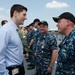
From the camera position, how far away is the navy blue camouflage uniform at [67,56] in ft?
11.6

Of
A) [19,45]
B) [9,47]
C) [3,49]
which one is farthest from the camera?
[19,45]

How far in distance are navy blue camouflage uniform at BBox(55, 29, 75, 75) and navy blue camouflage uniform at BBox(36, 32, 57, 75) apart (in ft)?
5.30

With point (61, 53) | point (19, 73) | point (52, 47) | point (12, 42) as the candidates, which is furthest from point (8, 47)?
point (52, 47)

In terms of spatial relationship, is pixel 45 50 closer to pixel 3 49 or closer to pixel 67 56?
pixel 67 56

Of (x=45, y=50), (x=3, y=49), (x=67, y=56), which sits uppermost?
(x=3, y=49)

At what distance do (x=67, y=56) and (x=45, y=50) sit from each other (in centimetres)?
180

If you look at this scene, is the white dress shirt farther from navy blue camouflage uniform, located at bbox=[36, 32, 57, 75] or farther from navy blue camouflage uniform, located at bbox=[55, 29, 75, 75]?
navy blue camouflage uniform, located at bbox=[36, 32, 57, 75]

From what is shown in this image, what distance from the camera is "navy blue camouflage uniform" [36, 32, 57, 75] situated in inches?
209

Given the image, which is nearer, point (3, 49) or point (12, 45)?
point (3, 49)

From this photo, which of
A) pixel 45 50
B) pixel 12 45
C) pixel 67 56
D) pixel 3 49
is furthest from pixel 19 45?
pixel 45 50

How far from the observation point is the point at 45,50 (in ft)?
17.5

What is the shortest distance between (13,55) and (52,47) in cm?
171

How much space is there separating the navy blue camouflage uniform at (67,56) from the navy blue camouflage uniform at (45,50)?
1614mm

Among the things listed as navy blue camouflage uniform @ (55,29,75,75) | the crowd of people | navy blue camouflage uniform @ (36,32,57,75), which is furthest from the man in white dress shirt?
navy blue camouflage uniform @ (36,32,57,75)
